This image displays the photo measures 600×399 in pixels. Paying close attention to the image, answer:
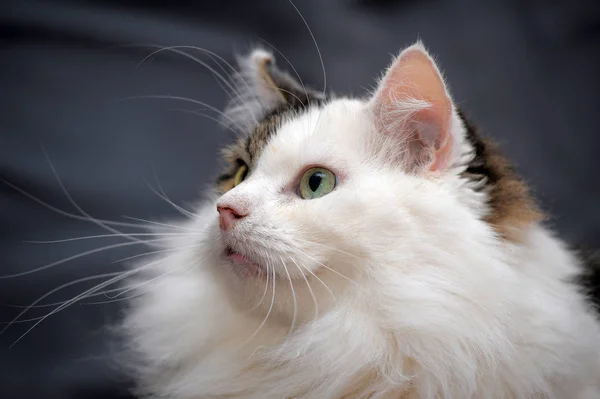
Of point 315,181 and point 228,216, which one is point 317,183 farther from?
point 228,216

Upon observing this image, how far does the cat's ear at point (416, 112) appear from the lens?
89 centimetres

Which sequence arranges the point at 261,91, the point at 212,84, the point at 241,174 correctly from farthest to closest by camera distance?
the point at 212,84 → the point at 261,91 → the point at 241,174

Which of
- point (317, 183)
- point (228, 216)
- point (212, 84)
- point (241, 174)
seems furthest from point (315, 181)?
point (212, 84)

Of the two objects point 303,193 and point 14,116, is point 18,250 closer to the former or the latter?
point 14,116

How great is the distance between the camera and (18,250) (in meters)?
1.42

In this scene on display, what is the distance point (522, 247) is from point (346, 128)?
1.10 feet

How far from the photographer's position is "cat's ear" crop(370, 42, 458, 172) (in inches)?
35.0

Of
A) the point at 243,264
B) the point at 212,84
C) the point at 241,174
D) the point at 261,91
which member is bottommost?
the point at 243,264

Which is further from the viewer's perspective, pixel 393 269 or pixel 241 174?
pixel 241 174

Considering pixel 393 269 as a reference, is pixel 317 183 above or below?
above

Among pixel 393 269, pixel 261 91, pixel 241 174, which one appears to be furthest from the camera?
pixel 261 91

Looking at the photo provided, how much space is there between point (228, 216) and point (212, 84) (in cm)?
95

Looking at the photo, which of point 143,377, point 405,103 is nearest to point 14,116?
point 143,377

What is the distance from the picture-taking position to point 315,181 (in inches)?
36.6
